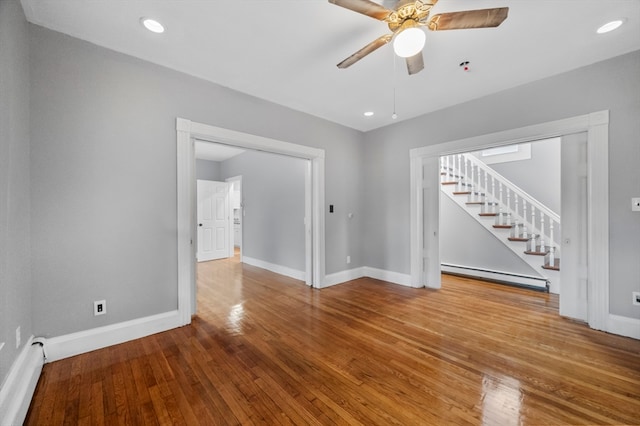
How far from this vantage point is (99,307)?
2346 mm

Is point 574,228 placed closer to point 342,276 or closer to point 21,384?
point 342,276

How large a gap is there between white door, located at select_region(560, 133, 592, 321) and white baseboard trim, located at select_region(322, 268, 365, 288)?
282 cm

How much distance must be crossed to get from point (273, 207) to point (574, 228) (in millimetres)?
4744

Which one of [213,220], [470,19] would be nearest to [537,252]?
[470,19]

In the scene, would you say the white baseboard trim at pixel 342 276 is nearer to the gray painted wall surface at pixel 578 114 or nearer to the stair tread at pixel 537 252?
the gray painted wall surface at pixel 578 114

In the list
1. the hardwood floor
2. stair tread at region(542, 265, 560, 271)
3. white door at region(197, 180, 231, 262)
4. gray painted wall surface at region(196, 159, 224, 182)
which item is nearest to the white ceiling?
the hardwood floor

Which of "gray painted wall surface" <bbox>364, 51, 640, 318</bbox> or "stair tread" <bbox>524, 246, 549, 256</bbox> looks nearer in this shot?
"gray painted wall surface" <bbox>364, 51, 640, 318</bbox>

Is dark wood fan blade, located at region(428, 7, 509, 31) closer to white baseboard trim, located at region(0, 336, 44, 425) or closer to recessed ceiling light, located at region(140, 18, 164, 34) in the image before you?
recessed ceiling light, located at region(140, 18, 164, 34)

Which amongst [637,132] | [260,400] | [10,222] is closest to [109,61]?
[10,222]

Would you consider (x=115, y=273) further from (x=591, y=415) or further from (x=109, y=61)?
(x=591, y=415)

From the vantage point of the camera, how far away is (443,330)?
2.68 metres

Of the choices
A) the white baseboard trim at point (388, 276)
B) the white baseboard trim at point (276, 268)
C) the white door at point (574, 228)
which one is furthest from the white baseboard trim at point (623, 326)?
the white baseboard trim at point (276, 268)

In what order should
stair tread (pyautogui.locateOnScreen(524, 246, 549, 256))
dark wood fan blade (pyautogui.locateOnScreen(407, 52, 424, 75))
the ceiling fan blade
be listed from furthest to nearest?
stair tread (pyautogui.locateOnScreen(524, 246, 549, 256)) → dark wood fan blade (pyautogui.locateOnScreen(407, 52, 424, 75)) → the ceiling fan blade

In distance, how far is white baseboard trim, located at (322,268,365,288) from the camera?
4.29 meters
